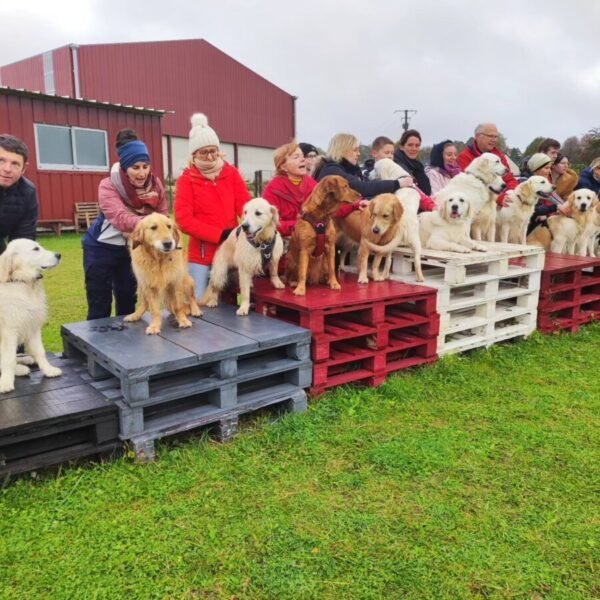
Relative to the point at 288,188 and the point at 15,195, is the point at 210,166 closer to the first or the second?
the point at 288,188

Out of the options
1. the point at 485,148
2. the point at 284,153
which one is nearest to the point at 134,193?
the point at 284,153

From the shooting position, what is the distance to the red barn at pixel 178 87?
2584 centimetres

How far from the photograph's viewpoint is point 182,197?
4.27 meters

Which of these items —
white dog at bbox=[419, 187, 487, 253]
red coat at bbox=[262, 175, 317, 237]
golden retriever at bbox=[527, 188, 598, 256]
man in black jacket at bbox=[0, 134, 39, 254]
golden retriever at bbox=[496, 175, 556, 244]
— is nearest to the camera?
man in black jacket at bbox=[0, 134, 39, 254]

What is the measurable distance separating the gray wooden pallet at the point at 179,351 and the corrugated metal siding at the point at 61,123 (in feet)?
36.4

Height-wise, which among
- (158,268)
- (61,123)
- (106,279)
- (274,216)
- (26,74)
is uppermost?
(26,74)

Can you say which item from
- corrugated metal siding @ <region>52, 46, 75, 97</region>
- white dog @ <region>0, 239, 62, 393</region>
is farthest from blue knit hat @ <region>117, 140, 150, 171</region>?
corrugated metal siding @ <region>52, 46, 75, 97</region>

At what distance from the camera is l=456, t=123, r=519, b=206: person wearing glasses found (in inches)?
247

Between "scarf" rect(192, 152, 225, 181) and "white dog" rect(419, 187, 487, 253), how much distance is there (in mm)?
2212

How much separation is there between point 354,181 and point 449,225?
4.00ft

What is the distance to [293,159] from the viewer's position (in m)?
4.46

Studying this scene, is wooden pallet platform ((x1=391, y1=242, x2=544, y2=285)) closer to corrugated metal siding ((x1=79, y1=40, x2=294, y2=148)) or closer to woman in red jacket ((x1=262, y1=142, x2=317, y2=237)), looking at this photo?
woman in red jacket ((x1=262, y1=142, x2=317, y2=237))

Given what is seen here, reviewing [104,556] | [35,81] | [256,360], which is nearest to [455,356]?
[256,360]

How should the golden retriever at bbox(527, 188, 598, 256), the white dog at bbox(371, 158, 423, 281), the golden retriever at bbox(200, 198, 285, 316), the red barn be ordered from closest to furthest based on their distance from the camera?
1. the golden retriever at bbox(200, 198, 285, 316)
2. the white dog at bbox(371, 158, 423, 281)
3. the golden retriever at bbox(527, 188, 598, 256)
4. the red barn
